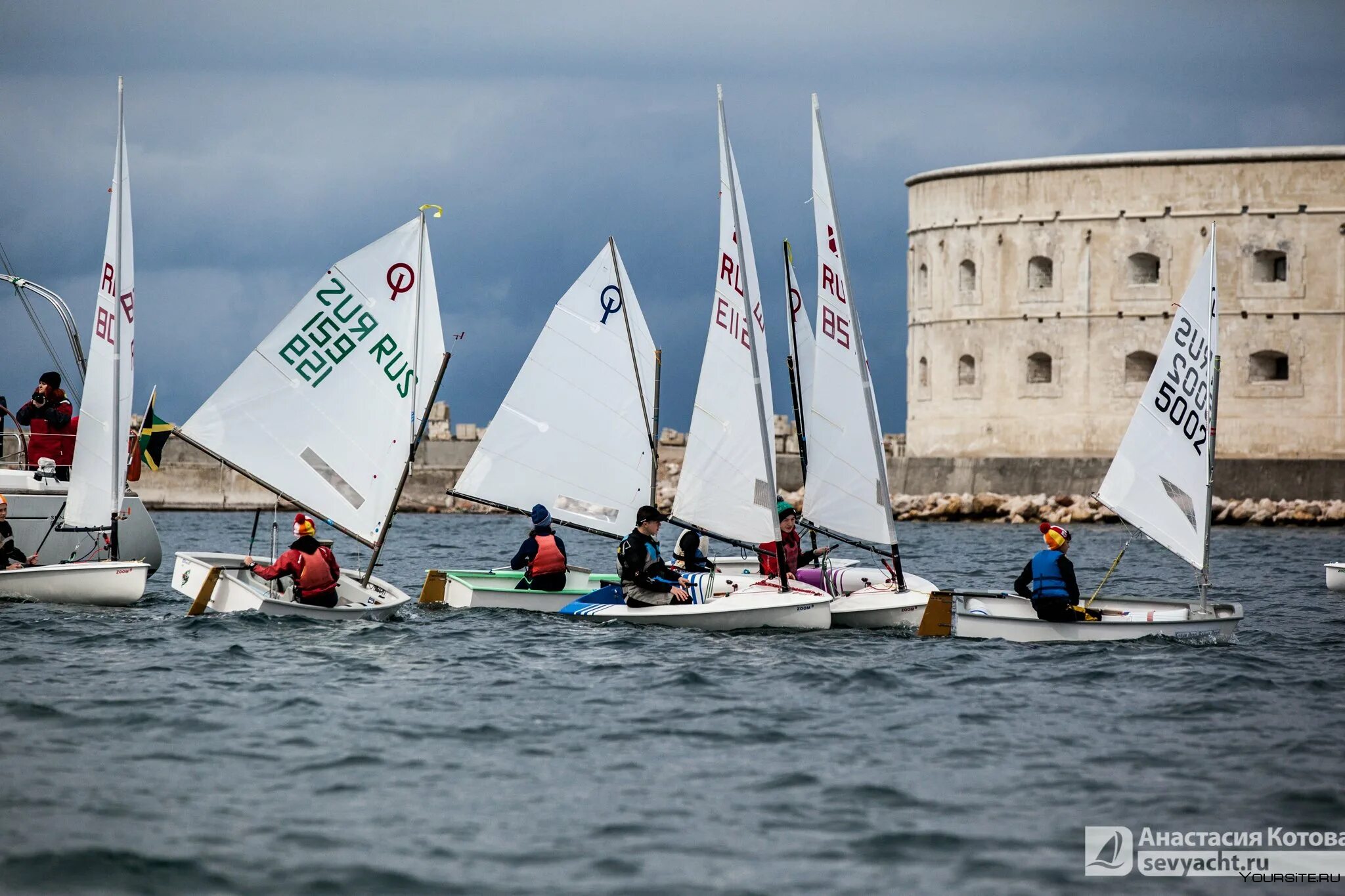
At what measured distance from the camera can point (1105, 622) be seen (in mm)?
12727

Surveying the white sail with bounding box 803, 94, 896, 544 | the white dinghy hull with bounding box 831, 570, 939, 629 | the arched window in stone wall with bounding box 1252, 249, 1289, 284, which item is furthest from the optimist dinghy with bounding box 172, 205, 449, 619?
the arched window in stone wall with bounding box 1252, 249, 1289, 284

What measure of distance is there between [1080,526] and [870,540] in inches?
863

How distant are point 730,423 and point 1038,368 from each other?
27082mm

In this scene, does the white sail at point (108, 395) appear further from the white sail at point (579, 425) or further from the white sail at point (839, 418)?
the white sail at point (839, 418)

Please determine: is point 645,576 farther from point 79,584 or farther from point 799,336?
point 79,584

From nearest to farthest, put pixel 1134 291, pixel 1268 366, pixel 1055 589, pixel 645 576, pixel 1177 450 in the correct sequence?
pixel 1055 589 < pixel 645 576 < pixel 1177 450 < pixel 1268 366 < pixel 1134 291

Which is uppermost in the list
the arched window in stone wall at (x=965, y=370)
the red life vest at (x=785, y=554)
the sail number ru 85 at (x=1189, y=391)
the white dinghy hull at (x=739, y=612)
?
the arched window in stone wall at (x=965, y=370)

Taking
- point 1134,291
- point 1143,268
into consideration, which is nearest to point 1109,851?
point 1134,291

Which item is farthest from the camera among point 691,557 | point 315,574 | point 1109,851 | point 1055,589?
point 691,557

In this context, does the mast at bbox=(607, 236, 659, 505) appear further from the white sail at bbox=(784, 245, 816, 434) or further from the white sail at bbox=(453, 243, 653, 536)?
the white sail at bbox=(784, 245, 816, 434)

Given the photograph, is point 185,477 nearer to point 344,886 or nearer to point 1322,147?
point 1322,147

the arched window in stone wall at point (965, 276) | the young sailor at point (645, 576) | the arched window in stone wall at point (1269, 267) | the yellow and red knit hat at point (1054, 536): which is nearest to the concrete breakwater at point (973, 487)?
the arched window in stone wall at point (965, 276)

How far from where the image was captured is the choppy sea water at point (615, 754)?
6.95m

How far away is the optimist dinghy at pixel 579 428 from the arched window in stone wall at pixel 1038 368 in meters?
25.2
